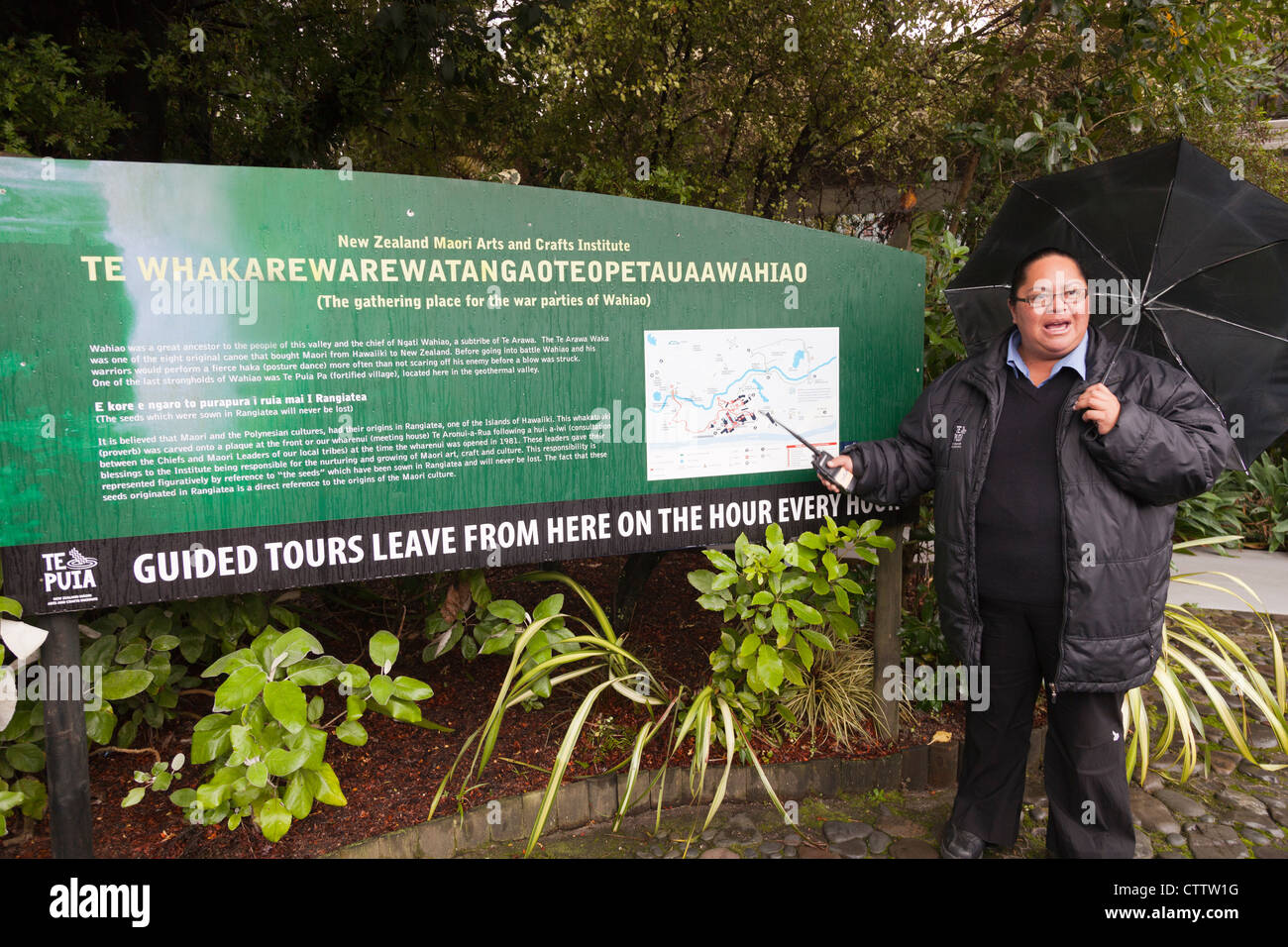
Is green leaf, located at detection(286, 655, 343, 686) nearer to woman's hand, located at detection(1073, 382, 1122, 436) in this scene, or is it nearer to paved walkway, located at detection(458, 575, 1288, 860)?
paved walkway, located at detection(458, 575, 1288, 860)

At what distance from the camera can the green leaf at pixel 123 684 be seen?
8.90ft

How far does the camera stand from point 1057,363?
2.72 metres

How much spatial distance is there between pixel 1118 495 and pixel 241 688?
2569 millimetres

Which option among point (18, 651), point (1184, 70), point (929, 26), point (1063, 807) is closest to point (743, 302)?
point (1063, 807)

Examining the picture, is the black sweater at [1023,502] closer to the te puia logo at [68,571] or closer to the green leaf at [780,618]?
the green leaf at [780,618]

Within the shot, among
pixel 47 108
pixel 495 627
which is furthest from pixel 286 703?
pixel 47 108

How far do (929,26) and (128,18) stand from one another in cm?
603

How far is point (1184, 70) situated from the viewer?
185 inches

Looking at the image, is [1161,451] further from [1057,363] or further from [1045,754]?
[1045,754]

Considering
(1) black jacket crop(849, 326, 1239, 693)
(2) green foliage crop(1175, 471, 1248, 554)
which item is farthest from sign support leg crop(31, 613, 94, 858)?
(2) green foliage crop(1175, 471, 1248, 554)

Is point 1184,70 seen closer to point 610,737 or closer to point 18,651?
point 610,737

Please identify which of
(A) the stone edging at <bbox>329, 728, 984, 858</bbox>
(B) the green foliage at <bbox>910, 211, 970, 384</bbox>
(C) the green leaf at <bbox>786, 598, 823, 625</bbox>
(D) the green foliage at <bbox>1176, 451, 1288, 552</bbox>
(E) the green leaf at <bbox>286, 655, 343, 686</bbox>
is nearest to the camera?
(E) the green leaf at <bbox>286, 655, 343, 686</bbox>

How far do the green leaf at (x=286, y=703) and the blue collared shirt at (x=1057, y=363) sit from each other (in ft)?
7.78

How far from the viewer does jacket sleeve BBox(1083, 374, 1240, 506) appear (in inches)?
97.1
